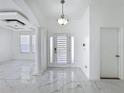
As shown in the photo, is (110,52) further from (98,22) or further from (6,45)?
(6,45)

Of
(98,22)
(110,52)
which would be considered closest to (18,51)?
(98,22)

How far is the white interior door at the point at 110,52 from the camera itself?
4672 millimetres

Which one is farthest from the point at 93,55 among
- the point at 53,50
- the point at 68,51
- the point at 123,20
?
the point at 53,50

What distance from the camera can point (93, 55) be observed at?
4512 millimetres

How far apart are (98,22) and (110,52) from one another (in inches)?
56.2

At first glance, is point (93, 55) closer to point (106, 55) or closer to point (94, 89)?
point (106, 55)

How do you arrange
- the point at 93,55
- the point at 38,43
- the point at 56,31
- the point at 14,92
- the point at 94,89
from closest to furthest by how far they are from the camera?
the point at 14,92 < the point at 94,89 < the point at 93,55 < the point at 38,43 < the point at 56,31

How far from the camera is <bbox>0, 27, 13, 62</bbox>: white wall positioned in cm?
879

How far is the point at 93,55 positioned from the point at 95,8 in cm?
201

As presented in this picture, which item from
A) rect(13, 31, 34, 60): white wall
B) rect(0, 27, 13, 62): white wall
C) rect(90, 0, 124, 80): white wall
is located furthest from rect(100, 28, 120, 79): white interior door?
rect(0, 27, 13, 62): white wall

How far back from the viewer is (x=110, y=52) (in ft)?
15.4

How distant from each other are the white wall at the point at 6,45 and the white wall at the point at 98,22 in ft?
24.9

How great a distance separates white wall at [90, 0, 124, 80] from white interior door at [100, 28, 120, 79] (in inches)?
11.8

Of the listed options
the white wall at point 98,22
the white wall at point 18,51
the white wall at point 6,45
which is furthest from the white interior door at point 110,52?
the white wall at point 6,45
